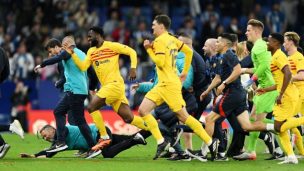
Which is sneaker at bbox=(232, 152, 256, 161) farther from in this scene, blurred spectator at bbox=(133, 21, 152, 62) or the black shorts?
blurred spectator at bbox=(133, 21, 152, 62)

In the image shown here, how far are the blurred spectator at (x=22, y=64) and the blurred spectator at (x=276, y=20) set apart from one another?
7.46 metres

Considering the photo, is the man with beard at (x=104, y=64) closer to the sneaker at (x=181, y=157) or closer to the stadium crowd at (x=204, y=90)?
the stadium crowd at (x=204, y=90)

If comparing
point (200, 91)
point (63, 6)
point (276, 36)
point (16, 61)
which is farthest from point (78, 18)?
point (276, 36)

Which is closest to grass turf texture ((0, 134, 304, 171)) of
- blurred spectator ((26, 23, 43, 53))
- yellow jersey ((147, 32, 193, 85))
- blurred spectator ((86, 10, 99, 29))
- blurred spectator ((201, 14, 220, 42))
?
yellow jersey ((147, 32, 193, 85))

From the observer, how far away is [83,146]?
17.7 metres

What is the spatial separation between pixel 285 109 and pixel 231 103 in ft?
3.09

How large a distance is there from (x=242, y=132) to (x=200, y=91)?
1.05 m

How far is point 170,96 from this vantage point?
53.1 feet

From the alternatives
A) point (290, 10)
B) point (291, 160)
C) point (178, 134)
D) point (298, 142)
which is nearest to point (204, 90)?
point (178, 134)

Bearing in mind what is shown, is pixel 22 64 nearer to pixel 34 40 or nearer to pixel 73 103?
pixel 34 40

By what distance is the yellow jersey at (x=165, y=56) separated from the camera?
16.2m

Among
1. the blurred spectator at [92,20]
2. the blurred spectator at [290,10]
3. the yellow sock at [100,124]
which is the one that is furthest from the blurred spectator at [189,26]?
the yellow sock at [100,124]

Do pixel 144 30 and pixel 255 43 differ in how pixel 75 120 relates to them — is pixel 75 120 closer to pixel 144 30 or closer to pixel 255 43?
pixel 255 43

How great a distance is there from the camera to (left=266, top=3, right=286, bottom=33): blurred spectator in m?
30.9
